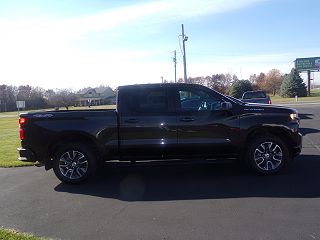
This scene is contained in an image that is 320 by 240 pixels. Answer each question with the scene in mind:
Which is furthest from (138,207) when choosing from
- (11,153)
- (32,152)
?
(11,153)

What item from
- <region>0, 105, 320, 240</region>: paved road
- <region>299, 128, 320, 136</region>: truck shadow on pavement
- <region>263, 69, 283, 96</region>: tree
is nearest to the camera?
<region>0, 105, 320, 240</region>: paved road

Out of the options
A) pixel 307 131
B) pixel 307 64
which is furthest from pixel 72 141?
pixel 307 64

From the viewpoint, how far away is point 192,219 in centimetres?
593

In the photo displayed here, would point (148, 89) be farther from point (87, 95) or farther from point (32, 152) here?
point (87, 95)

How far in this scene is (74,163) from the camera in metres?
8.40

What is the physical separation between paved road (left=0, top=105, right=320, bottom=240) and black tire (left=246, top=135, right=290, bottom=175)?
0.23 meters

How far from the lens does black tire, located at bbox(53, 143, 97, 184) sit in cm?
835

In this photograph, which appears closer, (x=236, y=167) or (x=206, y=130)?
(x=206, y=130)

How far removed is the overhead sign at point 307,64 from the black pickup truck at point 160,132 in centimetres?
7726

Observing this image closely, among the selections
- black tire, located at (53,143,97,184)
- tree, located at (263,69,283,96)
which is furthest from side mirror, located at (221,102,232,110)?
tree, located at (263,69,283,96)

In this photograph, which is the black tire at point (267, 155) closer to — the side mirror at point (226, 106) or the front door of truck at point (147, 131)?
the side mirror at point (226, 106)

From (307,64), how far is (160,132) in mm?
78935

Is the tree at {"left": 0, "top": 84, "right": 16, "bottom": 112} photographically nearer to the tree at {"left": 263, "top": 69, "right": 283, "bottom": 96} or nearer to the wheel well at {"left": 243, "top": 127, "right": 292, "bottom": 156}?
the tree at {"left": 263, "top": 69, "right": 283, "bottom": 96}

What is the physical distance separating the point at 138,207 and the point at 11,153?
25.6ft
